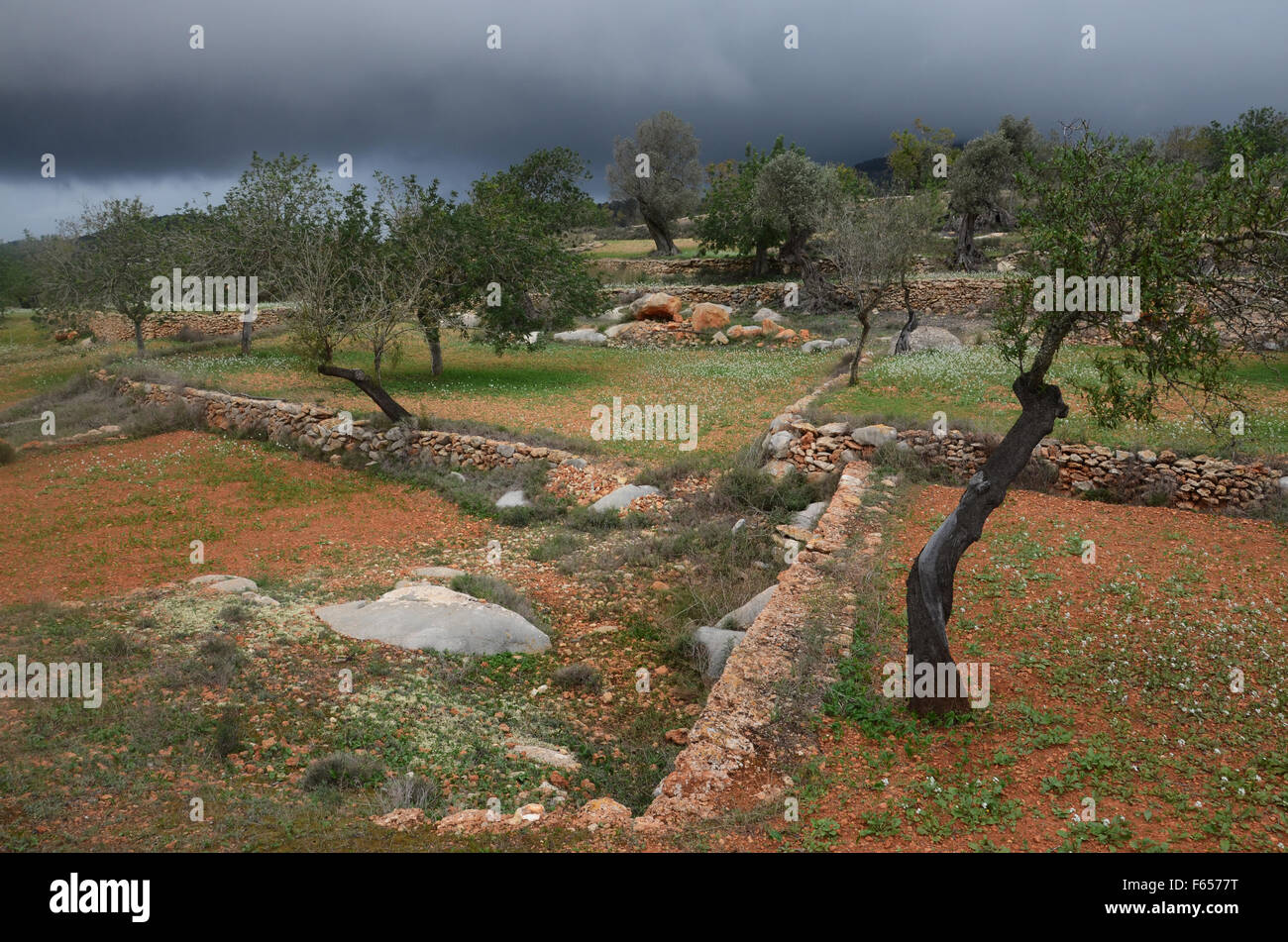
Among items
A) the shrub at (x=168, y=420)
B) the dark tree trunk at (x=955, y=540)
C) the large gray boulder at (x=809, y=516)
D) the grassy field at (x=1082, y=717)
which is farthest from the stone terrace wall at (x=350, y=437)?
the dark tree trunk at (x=955, y=540)

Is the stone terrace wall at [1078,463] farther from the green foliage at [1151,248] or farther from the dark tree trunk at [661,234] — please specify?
the dark tree trunk at [661,234]

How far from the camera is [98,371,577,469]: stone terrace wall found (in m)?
18.9

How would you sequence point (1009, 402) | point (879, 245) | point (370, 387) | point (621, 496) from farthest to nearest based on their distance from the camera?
point (879, 245)
point (370, 387)
point (1009, 402)
point (621, 496)

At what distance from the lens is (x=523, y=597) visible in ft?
39.7

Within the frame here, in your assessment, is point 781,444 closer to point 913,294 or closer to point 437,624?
point 437,624

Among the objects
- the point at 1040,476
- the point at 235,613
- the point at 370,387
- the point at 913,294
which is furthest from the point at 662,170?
the point at 235,613

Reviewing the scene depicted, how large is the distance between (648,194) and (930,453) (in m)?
44.0

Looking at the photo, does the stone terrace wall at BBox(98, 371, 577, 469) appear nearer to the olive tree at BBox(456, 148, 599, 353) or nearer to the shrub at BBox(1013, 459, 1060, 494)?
the olive tree at BBox(456, 148, 599, 353)

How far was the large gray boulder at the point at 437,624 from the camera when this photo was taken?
10.2 meters

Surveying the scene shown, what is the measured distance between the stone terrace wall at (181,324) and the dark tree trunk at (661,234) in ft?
90.7

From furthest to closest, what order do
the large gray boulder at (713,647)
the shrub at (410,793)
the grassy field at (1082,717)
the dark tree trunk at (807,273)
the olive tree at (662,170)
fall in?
1. the olive tree at (662,170)
2. the dark tree trunk at (807,273)
3. the large gray boulder at (713,647)
4. the shrub at (410,793)
5. the grassy field at (1082,717)

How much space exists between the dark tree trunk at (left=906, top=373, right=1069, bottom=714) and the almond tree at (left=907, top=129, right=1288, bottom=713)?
1 cm

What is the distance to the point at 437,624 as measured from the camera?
1043cm

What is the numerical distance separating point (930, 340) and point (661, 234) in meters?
31.4
